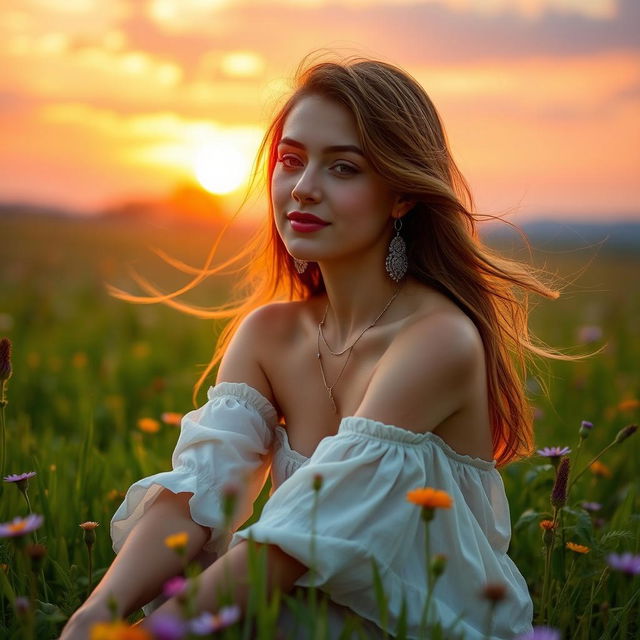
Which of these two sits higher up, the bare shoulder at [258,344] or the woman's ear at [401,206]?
the woman's ear at [401,206]

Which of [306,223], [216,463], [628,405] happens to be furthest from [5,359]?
[628,405]

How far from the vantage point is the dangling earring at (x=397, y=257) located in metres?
2.33

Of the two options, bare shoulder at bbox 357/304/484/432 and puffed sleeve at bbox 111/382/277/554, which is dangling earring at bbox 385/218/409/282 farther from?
puffed sleeve at bbox 111/382/277/554

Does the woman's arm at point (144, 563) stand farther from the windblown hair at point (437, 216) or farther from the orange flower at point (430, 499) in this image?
the windblown hair at point (437, 216)

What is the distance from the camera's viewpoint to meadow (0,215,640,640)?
7.27ft

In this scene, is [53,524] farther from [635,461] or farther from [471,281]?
[635,461]

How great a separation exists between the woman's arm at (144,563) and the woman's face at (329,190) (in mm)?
701

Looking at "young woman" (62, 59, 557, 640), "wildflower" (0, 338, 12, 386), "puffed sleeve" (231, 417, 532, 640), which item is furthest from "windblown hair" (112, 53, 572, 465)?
"wildflower" (0, 338, 12, 386)

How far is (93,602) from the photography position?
71.9 inches

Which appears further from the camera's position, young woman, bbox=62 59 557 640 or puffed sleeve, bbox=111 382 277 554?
puffed sleeve, bbox=111 382 277 554

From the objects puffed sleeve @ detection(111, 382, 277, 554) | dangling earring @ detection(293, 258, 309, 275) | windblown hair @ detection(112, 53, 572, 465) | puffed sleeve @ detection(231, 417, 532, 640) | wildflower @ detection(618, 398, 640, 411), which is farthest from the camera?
wildflower @ detection(618, 398, 640, 411)

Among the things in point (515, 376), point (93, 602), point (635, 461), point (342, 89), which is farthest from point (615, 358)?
point (93, 602)

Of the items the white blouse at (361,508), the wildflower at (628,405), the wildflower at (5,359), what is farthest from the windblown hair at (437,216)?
the wildflower at (628,405)

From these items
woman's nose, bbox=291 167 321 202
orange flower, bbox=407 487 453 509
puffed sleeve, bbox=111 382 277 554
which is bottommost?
puffed sleeve, bbox=111 382 277 554
